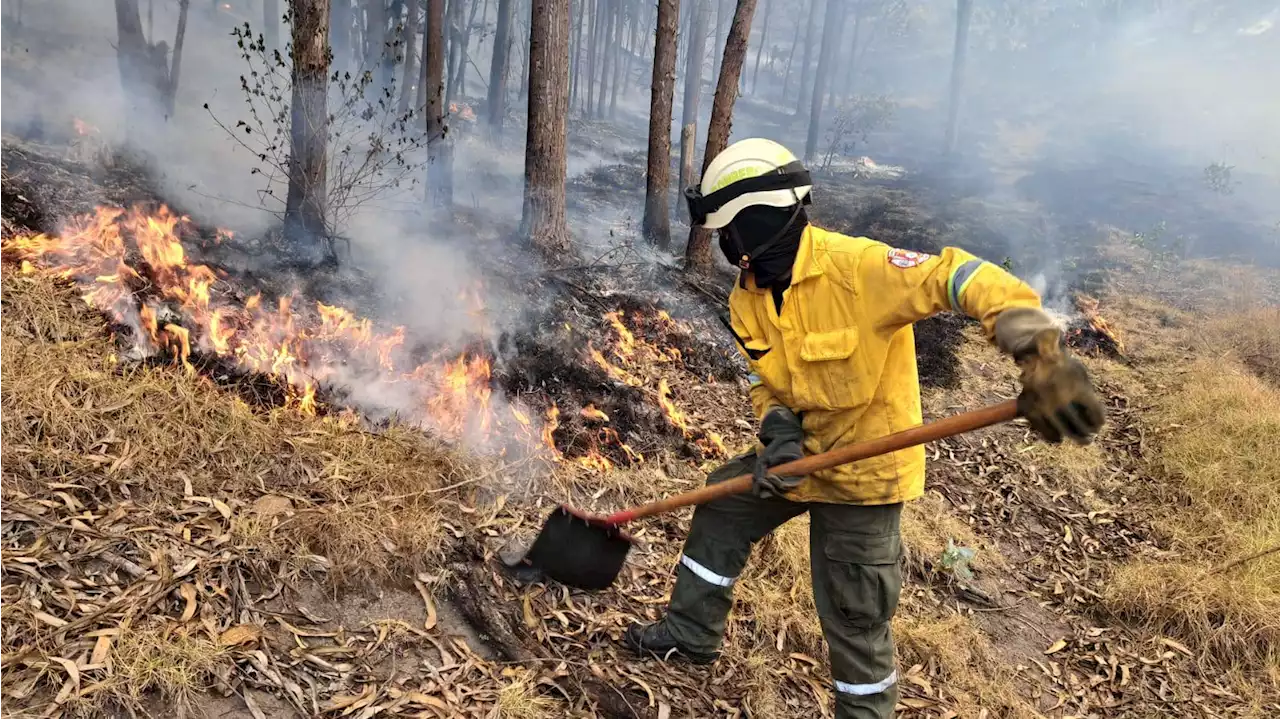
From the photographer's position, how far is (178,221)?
19.1 feet

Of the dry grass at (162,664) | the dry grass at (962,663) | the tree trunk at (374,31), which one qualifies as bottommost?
the dry grass at (962,663)

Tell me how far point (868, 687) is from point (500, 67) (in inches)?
824

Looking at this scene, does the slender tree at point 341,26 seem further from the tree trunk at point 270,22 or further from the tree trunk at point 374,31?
the tree trunk at point 374,31

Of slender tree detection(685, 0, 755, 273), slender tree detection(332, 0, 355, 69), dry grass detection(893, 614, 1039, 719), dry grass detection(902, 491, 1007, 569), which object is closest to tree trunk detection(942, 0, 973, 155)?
slender tree detection(332, 0, 355, 69)

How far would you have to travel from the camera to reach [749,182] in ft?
9.09

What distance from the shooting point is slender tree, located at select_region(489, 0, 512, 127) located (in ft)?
63.8

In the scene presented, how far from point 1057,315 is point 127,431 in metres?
10.2

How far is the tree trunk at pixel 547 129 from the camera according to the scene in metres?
7.47

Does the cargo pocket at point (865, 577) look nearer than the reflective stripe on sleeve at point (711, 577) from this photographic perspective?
Yes

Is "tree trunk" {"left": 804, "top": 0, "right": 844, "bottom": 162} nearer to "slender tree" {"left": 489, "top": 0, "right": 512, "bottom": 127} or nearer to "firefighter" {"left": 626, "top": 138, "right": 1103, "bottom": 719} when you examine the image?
"slender tree" {"left": 489, "top": 0, "right": 512, "bottom": 127}

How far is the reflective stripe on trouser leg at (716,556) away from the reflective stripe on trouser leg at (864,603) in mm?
330

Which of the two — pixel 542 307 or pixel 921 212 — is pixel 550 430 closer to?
pixel 542 307

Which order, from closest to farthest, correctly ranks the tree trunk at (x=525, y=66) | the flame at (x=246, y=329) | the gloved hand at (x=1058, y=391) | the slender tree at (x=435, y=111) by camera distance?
1. the gloved hand at (x=1058, y=391)
2. the flame at (x=246, y=329)
3. the slender tree at (x=435, y=111)
4. the tree trunk at (x=525, y=66)

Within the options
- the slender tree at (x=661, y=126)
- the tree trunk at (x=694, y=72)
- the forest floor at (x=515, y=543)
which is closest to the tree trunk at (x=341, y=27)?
the tree trunk at (x=694, y=72)
